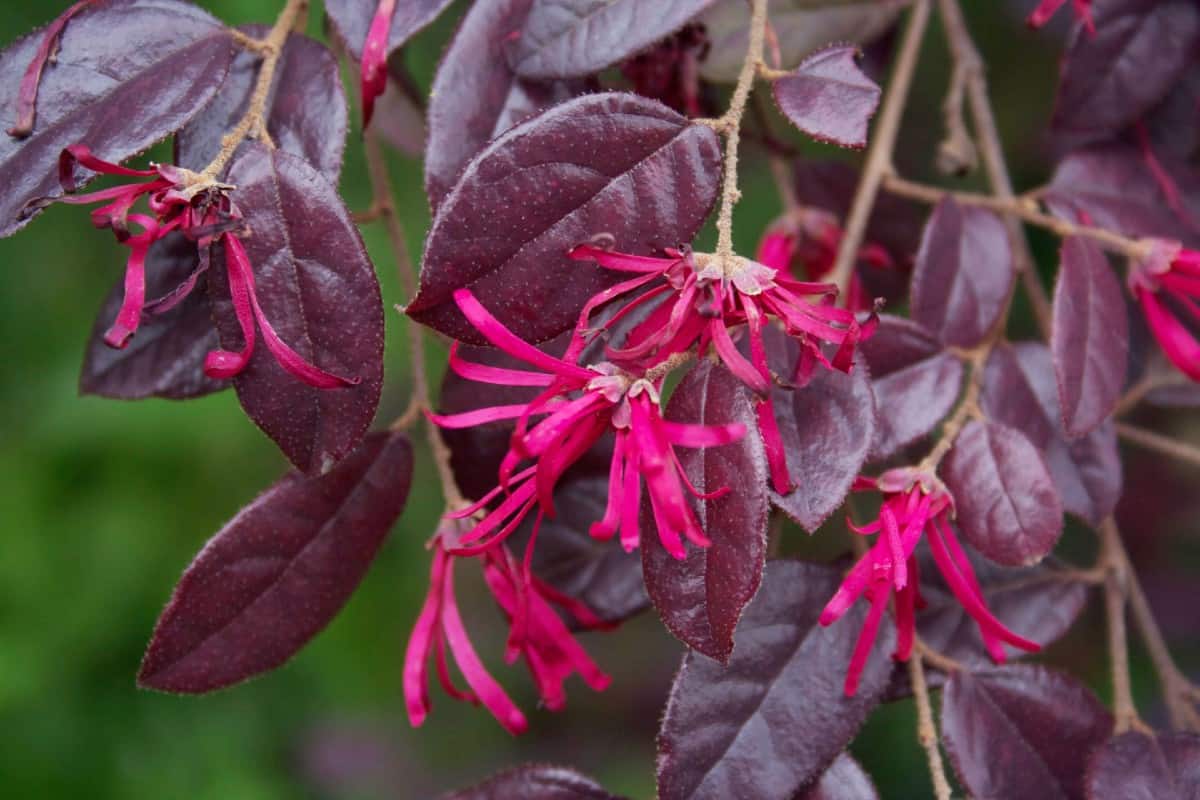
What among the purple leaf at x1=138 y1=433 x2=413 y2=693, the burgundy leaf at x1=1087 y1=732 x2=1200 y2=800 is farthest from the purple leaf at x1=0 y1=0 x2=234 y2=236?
the burgundy leaf at x1=1087 y1=732 x2=1200 y2=800

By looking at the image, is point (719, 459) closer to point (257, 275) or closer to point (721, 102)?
point (257, 275)

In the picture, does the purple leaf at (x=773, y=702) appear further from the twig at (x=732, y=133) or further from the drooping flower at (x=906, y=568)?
the twig at (x=732, y=133)

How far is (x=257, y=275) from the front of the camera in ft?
1.96

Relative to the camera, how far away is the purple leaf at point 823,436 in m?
0.61

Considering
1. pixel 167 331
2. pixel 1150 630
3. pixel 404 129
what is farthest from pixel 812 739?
pixel 404 129

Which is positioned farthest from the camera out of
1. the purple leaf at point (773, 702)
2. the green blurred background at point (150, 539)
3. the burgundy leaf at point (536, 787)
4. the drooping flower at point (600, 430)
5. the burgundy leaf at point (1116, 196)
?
the green blurred background at point (150, 539)

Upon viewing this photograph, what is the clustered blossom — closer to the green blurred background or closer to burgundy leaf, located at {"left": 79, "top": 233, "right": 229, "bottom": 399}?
burgundy leaf, located at {"left": 79, "top": 233, "right": 229, "bottom": 399}

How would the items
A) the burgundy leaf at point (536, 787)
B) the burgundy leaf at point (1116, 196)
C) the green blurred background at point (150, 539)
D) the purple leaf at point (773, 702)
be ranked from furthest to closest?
1. the green blurred background at point (150, 539)
2. the burgundy leaf at point (1116, 196)
3. the burgundy leaf at point (536, 787)
4. the purple leaf at point (773, 702)

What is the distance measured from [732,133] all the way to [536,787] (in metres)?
0.43

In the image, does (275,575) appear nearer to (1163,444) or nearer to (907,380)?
(907,380)

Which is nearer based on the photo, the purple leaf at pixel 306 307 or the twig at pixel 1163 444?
Result: the purple leaf at pixel 306 307

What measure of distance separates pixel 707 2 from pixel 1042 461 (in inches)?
13.5

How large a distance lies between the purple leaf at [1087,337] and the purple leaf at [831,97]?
198 millimetres

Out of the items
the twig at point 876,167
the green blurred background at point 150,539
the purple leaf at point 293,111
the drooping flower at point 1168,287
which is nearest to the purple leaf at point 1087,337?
the drooping flower at point 1168,287
